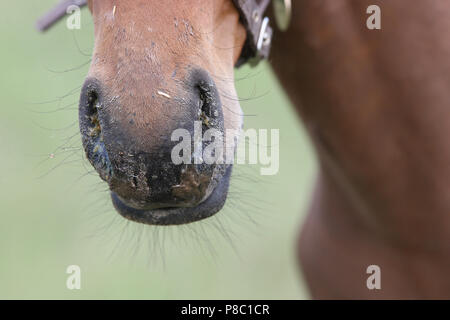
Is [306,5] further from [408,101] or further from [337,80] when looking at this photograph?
[408,101]

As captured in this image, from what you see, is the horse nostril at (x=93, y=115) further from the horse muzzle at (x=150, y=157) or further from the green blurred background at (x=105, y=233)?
the green blurred background at (x=105, y=233)

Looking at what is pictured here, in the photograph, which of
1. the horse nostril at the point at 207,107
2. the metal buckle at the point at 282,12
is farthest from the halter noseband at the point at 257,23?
the horse nostril at the point at 207,107

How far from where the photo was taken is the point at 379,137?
1.40 metres

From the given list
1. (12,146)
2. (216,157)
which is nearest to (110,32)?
(216,157)

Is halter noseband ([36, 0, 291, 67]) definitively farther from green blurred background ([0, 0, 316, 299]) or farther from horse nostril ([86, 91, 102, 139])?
green blurred background ([0, 0, 316, 299])

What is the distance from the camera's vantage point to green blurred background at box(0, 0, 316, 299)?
10.5 ft

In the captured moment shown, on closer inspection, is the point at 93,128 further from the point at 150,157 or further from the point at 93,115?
the point at 150,157

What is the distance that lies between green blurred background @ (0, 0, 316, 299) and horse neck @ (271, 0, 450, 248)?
1.34 meters

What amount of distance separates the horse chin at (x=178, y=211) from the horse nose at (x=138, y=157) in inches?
0.7

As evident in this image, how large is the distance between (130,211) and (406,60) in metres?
0.70

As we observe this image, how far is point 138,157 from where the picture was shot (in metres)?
0.86

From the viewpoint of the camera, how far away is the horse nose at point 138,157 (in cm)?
86

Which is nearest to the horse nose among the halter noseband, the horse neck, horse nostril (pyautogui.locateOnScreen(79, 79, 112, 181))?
horse nostril (pyautogui.locateOnScreen(79, 79, 112, 181))

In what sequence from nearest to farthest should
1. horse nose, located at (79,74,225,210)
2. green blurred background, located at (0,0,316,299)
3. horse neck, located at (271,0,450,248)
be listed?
horse nose, located at (79,74,225,210)
horse neck, located at (271,0,450,248)
green blurred background, located at (0,0,316,299)
